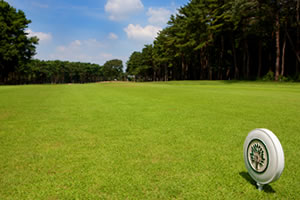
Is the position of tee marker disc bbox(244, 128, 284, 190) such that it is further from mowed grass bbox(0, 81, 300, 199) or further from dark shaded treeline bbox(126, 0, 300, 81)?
dark shaded treeline bbox(126, 0, 300, 81)

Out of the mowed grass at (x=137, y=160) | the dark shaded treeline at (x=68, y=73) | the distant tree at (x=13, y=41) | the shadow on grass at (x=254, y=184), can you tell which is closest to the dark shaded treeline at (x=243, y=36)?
the mowed grass at (x=137, y=160)

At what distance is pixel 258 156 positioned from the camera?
90.8 inches

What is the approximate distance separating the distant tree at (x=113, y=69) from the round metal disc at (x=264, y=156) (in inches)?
5318

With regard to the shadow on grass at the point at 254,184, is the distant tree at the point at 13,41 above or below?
above

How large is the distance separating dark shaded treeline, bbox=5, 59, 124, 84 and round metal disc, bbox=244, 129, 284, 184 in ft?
318

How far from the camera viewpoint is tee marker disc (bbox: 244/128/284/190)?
2.05 m

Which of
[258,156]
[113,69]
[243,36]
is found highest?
[113,69]

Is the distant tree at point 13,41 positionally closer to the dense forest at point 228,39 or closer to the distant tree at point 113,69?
the dense forest at point 228,39

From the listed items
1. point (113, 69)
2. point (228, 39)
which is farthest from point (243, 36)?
point (113, 69)

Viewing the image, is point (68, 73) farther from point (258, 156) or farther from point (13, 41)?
point (258, 156)

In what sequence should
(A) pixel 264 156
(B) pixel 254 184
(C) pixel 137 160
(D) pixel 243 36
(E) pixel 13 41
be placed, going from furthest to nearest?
1. (E) pixel 13 41
2. (D) pixel 243 36
3. (C) pixel 137 160
4. (B) pixel 254 184
5. (A) pixel 264 156

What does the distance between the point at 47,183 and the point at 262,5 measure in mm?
34150

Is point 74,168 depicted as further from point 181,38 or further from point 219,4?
point 181,38

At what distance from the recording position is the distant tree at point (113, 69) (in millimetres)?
134125
